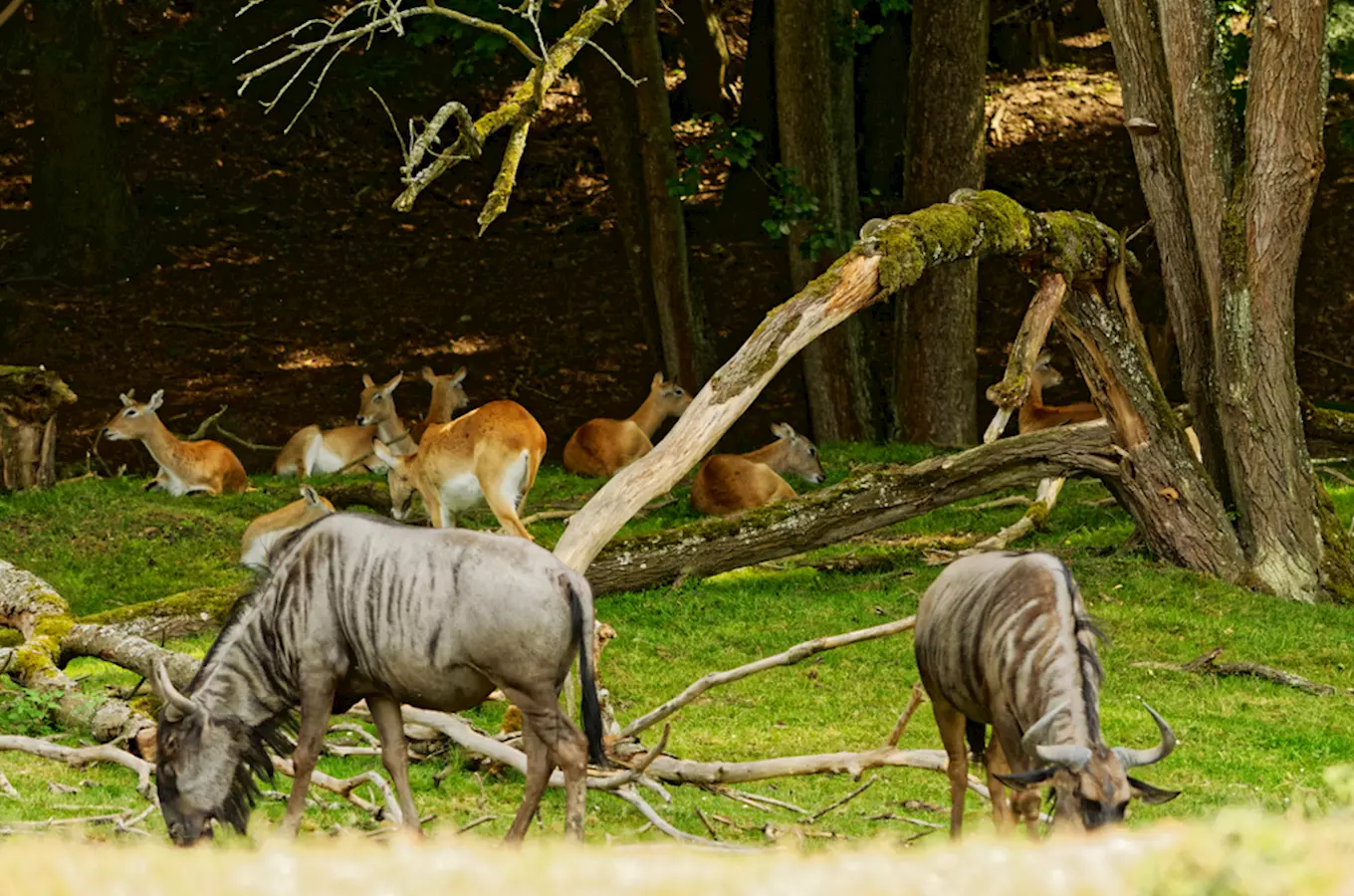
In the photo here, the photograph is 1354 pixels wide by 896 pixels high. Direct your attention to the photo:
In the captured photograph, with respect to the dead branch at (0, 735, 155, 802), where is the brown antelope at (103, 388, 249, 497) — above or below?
below

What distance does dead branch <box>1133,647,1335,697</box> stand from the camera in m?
9.77

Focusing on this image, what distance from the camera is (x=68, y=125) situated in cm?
2228

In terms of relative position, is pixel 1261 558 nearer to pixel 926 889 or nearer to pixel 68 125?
pixel 926 889

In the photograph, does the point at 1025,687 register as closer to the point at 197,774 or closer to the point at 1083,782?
the point at 1083,782

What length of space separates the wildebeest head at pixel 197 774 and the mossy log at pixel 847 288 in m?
2.19

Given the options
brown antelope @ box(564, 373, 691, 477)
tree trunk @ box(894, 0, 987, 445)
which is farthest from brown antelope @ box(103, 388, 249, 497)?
tree trunk @ box(894, 0, 987, 445)

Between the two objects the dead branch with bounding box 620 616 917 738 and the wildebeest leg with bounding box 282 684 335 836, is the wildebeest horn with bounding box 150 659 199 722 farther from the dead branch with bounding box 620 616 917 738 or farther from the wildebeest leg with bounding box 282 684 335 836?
the dead branch with bounding box 620 616 917 738

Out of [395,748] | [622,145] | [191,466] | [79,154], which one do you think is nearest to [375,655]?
[395,748]

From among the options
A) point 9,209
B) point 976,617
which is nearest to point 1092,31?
point 9,209

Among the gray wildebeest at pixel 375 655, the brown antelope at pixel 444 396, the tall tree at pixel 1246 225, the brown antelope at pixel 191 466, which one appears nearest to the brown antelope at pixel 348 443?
the brown antelope at pixel 444 396

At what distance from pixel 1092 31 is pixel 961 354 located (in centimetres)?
1318

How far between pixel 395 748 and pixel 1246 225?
7722 mm

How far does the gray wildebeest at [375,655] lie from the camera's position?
214 inches

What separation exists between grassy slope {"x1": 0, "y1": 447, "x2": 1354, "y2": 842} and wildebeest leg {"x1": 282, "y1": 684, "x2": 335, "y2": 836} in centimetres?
113
